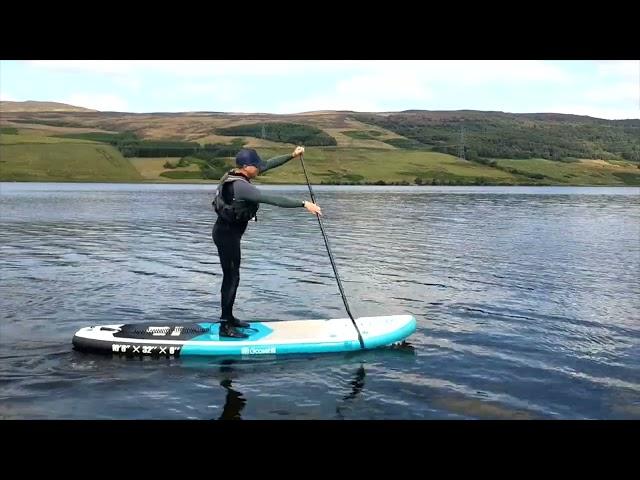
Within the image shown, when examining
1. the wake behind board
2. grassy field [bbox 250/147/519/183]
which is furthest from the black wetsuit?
grassy field [bbox 250/147/519/183]

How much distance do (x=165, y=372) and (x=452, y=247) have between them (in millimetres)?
23850

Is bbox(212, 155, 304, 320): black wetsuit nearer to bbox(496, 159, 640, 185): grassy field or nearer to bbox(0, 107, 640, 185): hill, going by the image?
bbox(0, 107, 640, 185): hill

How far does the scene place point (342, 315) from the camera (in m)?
17.3

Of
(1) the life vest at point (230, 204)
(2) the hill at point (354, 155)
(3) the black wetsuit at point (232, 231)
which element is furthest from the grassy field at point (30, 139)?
(1) the life vest at point (230, 204)

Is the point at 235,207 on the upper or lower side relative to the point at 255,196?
lower

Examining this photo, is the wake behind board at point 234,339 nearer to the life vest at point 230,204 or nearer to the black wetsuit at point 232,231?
the black wetsuit at point 232,231

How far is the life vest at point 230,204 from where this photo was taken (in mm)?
12430

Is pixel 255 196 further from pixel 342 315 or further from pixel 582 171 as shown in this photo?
pixel 582 171

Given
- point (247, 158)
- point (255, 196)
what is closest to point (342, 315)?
point (255, 196)

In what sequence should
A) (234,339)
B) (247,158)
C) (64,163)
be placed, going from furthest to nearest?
(64,163) < (234,339) < (247,158)

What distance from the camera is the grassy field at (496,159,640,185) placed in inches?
6004

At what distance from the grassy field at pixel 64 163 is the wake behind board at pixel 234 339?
13120 centimetres

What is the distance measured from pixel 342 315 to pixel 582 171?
161 m
